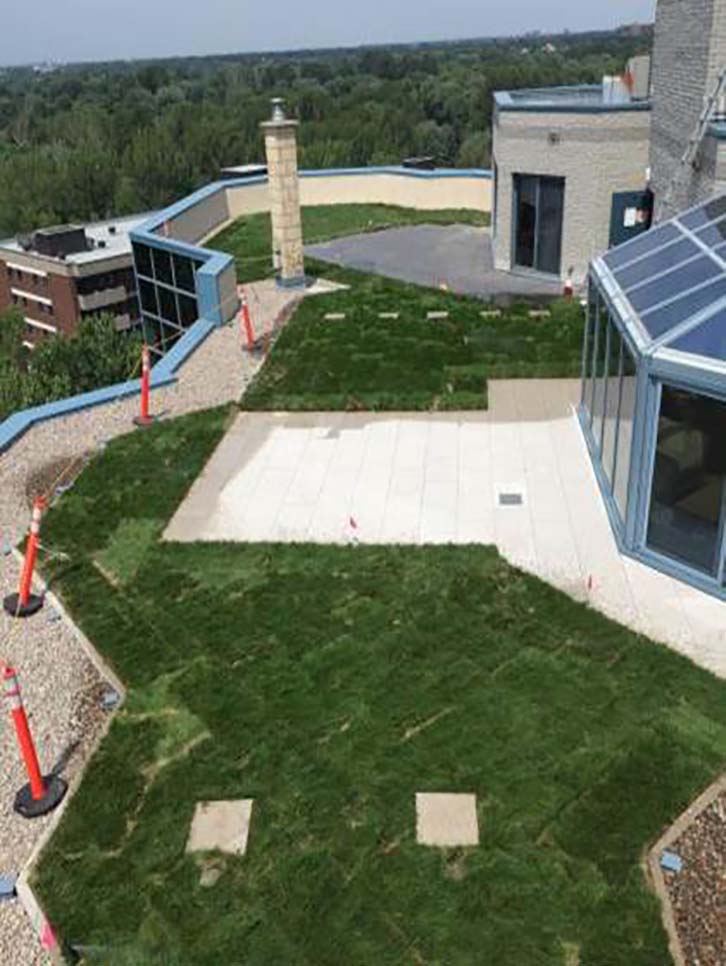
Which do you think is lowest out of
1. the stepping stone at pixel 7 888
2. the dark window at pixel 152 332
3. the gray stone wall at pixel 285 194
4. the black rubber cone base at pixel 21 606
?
the dark window at pixel 152 332

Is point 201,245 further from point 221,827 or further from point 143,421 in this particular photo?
point 221,827

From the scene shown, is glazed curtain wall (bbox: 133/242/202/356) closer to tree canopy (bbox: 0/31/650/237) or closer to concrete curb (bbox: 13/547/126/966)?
concrete curb (bbox: 13/547/126/966)

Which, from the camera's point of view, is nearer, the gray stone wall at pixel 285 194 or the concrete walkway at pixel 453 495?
the concrete walkway at pixel 453 495

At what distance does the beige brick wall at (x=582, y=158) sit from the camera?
83.0ft

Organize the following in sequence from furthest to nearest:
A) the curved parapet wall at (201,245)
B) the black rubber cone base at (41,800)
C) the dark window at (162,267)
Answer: the dark window at (162,267) → the curved parapet wall at (201,245) → the black rubber cone base at (41,800)

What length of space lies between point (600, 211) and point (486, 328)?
599cm

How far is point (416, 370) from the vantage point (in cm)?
2077

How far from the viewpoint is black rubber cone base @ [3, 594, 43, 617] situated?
1262 centimetres

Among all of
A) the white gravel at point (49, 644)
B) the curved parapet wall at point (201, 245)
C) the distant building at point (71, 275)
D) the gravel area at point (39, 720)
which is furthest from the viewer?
the distant building at point (71, 275)

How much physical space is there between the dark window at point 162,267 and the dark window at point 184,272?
0.39 metres

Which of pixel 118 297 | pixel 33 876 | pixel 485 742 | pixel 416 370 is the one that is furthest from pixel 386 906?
pixel 118 297

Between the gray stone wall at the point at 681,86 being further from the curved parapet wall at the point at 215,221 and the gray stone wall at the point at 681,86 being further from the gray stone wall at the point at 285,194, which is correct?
the curved parapet wall at the point at 215,221

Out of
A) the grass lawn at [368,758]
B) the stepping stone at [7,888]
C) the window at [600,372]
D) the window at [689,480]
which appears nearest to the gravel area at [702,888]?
the grass lawn at [368,758]

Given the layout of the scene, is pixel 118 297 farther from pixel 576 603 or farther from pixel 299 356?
pixel 576 603
